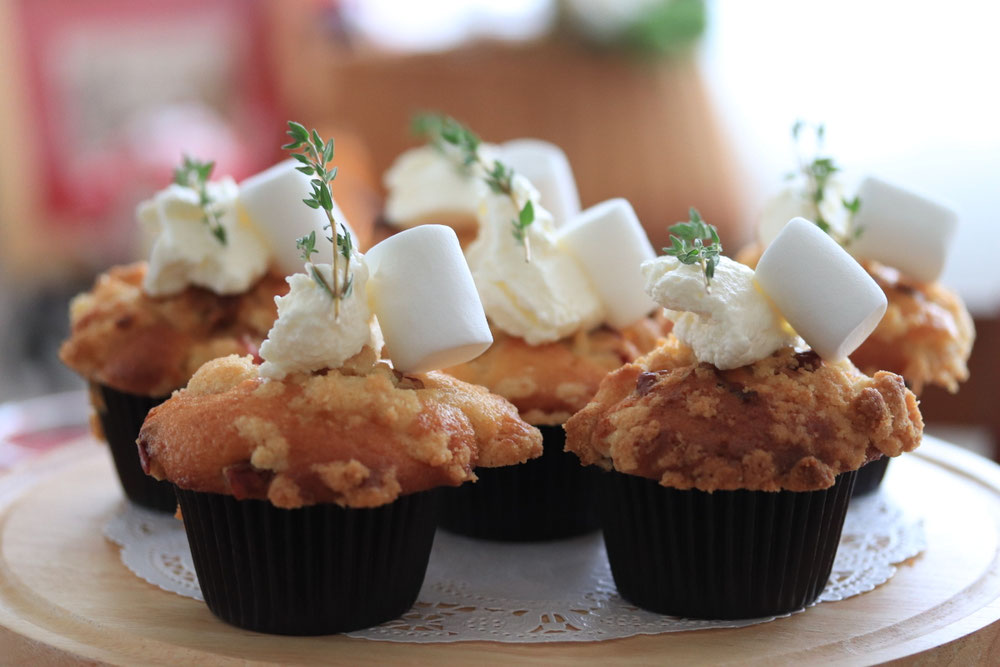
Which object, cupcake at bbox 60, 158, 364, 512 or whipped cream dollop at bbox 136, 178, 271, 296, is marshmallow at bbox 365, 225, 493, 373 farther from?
whipped cream dollop at bbox 136, 178, 271, 296

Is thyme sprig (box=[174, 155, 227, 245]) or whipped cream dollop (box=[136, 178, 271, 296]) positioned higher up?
thyme sprig (box=[174, 155, 227, 245])

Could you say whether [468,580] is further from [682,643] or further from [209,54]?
[209,54]

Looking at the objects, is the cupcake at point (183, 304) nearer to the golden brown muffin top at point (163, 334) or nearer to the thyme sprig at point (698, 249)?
the golden brown muffin top at point (163, 334)

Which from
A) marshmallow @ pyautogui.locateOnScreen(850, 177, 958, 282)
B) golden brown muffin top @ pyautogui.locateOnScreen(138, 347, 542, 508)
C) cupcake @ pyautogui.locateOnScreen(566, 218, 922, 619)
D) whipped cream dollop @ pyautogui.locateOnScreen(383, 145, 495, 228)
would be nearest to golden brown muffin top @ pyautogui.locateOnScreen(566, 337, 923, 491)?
cupcake @ pyautogui.locateOnScreen(566, 218, 922, 619)

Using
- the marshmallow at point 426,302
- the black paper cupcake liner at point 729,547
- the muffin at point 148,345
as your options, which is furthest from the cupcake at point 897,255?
the muffin at point 148,345

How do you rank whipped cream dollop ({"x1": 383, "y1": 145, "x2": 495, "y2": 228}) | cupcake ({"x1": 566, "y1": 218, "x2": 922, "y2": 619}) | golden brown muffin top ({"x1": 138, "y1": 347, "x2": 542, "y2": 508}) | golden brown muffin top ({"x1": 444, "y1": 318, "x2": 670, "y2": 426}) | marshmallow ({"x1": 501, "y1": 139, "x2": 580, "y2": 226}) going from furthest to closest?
whipped cream dollop ({"x1": 383, "y1": 145, "x2": 495, "y2": 228})
marshmallow ({"x1": 501, "y1": 139, "x2": 580, "y2": 226})
golden brown muffin top ({"x1": 444, "y1": 318, "x2": 670, "y2": 426})
cupcake ({"x1": 566, "y1": 218, "x2": 922, "y2": 619})
golden brown muffin top ({"x1": 138, "y1": 347, "x2": 542, "y2": 508})

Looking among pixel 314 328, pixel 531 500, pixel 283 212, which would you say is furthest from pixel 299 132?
pixel 531 500
